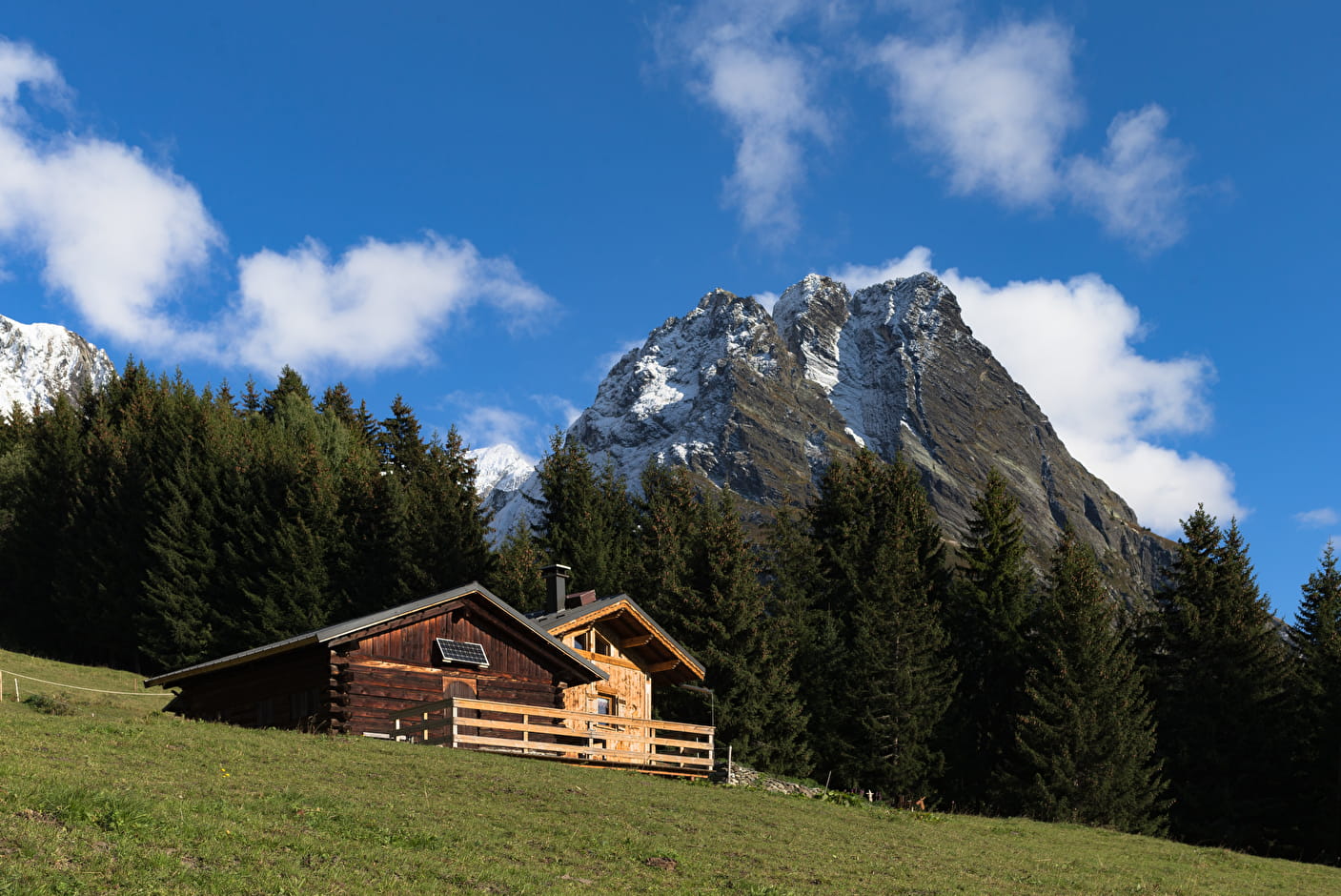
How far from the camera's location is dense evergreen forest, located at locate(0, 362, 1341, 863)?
44281 mm

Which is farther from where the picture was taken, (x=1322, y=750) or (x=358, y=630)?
(x=1322, y=750)

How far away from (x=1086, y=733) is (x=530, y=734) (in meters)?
21.1

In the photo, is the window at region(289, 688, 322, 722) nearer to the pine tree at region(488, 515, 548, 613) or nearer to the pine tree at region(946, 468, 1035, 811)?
the pine tree at region(488, 515, 548, 613)

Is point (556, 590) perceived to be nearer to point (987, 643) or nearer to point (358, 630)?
point (358, 630)

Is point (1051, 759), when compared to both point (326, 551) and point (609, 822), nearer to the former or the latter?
point (609, 822)

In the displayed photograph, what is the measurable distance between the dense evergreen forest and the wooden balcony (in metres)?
13.6

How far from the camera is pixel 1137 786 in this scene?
41.7m

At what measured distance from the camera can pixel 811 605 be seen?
56156mm

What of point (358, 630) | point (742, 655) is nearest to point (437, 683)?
point (358, 630)

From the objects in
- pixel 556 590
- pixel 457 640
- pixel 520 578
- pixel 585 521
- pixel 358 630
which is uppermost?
pixel 585 521

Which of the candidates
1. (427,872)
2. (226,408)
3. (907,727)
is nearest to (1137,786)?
(907,727)

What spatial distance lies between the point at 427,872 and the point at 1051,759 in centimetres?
3380

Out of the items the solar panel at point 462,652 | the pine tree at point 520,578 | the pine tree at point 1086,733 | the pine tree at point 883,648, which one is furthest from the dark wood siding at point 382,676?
the pine tree at point 1086,733

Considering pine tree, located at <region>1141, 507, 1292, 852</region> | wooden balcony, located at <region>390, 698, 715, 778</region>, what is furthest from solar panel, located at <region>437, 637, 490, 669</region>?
pine tree, located at <region>1141, 507, 1292, 852</region>
